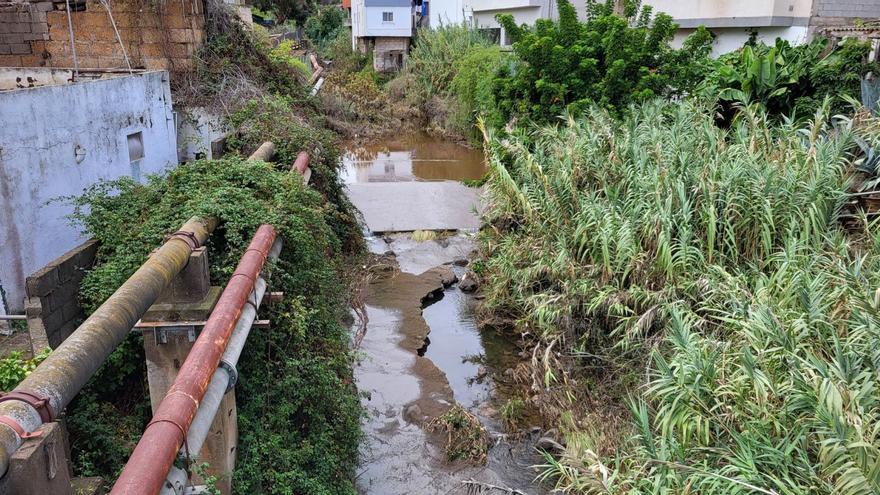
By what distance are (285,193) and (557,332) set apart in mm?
3262

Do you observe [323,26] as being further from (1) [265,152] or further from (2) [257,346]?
(2) [257,346]

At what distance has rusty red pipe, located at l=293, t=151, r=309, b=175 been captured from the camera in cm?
624

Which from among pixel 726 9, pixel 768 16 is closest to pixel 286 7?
pixel 726 9

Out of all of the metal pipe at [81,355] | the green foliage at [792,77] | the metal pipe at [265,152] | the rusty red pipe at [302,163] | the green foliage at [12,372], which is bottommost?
the green foliage at [12,372]

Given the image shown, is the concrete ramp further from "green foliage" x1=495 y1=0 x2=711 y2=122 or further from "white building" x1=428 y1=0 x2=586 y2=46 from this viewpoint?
"white building" x1=428 y1=0 x2=586 y2=46

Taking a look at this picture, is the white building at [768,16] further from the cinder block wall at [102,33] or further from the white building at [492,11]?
the cinder block wall at [102,33]

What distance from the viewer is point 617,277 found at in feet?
21.9

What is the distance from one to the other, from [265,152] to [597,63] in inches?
246

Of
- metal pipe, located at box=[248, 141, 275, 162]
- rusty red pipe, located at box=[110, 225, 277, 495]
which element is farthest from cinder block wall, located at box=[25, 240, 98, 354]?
metal pipe, located at box=[248, 141, 275, 162]

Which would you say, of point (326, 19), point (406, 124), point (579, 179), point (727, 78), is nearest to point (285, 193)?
point (579, 179)

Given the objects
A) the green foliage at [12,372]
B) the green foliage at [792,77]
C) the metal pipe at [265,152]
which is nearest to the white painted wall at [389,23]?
the green foliage at [792,77]

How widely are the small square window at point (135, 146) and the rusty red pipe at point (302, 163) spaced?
6.25 feet

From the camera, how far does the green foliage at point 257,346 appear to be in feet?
11.6

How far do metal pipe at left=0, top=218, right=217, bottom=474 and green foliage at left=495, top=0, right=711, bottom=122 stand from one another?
27.8 ft
